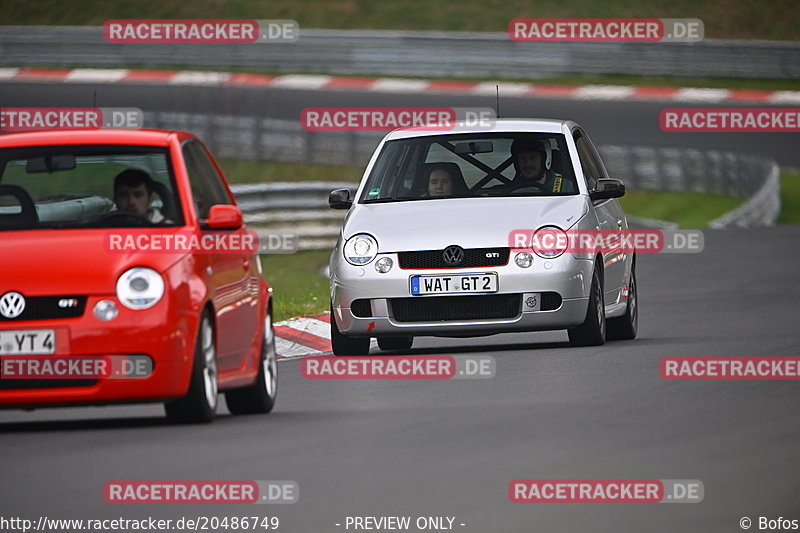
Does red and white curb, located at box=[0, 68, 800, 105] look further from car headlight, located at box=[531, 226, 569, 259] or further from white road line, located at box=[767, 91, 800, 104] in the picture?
car headlight, located at box=[531, 226, 569, 259]

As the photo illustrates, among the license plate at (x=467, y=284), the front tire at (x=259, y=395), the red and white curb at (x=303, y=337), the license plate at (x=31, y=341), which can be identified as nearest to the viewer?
the license plate at (x=31, y=341)

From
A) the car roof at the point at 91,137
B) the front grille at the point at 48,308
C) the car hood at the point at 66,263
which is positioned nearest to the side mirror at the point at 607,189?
the car roof at the point at 91,137

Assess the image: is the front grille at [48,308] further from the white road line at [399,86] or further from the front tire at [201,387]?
the white road line at [399,86]

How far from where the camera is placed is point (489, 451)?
345 inches

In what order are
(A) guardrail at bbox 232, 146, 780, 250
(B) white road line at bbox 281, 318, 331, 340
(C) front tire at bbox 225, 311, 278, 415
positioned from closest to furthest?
(C) front tire at bbox 225, 311, 278, 415
(B) white road line at bbox 281, 318, 331, 340
(A) guardrail at bbox 232, 146, 780, 250

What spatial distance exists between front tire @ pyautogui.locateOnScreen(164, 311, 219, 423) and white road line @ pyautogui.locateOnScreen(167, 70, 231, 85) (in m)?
30.1

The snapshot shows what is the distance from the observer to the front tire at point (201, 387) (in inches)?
379

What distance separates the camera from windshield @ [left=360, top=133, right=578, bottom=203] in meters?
14.3

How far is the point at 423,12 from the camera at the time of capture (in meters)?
45.9

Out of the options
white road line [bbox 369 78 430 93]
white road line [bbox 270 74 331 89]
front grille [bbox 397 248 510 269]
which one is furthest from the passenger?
white road line [bbox 270 74 331 89]

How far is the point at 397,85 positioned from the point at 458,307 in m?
27.6

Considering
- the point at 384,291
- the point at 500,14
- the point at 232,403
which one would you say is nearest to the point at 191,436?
the point at 232,403

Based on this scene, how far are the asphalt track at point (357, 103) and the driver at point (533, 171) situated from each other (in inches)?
793

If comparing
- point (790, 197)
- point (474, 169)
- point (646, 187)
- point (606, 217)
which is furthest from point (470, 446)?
point (646, 187)
